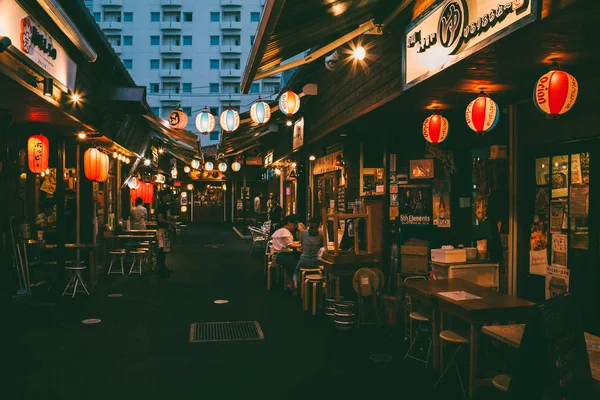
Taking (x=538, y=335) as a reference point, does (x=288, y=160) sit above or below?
above

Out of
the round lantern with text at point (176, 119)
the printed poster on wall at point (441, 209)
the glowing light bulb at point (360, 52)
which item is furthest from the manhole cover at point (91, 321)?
the round lantern with text at point (176, 119)

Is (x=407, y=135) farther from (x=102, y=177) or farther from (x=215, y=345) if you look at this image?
(x=102, y=177)

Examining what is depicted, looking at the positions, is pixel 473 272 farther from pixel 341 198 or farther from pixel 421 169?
pixel 341 198

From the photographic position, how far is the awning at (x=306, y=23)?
21.2 ft

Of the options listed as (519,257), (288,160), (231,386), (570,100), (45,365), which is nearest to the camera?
(570,100)

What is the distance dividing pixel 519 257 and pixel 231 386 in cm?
454

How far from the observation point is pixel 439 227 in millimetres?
9602

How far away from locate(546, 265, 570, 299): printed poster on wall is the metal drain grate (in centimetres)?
428

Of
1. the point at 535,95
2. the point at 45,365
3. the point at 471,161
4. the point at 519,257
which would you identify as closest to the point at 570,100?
the point at 535,95

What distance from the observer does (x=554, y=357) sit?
364 centimetres

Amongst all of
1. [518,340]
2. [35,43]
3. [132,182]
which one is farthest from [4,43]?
[132,182]

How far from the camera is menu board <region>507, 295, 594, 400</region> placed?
11.8ft

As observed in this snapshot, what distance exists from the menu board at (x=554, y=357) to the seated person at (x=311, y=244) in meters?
6.45

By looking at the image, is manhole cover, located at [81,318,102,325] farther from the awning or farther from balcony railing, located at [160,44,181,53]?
balcony railing, located at [160,44,181,53]
